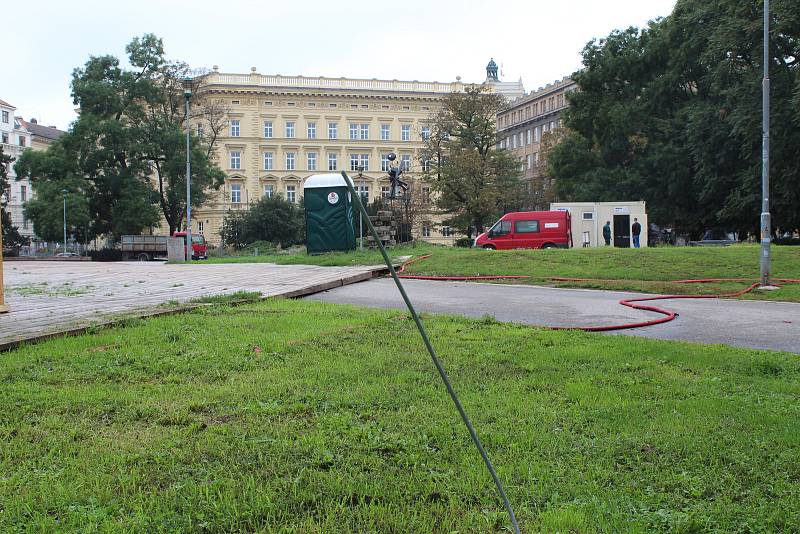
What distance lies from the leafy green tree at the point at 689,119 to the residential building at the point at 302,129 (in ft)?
112

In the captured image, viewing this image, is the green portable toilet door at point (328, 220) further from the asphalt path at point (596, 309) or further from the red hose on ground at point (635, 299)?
the asphalt path at point (596, 309)

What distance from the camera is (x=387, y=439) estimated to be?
354cm

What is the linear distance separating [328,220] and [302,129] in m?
57.0

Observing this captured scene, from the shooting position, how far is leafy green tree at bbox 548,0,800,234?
30984 millimetres

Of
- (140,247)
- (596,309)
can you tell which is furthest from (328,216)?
(140,247)

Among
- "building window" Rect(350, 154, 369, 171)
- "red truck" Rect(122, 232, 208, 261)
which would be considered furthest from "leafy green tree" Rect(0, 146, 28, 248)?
"building window" Rect(350, 154, 369, 171)

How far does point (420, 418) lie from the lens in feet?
12.9

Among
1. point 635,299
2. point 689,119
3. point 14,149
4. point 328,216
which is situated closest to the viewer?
point 635,299

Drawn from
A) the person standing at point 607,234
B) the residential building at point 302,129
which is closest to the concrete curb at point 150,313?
the person standing at point 607,234

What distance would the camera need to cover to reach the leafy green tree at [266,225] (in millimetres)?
56250

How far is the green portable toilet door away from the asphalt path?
11.7m

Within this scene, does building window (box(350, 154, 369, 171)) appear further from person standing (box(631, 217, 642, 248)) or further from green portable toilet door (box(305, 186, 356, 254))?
green portable toilet door (box(305, 186, 356, 254))

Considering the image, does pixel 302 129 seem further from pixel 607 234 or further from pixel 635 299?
pixel 635 299

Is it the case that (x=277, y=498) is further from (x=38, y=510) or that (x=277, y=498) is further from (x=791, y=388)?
(x=791, y=388)
